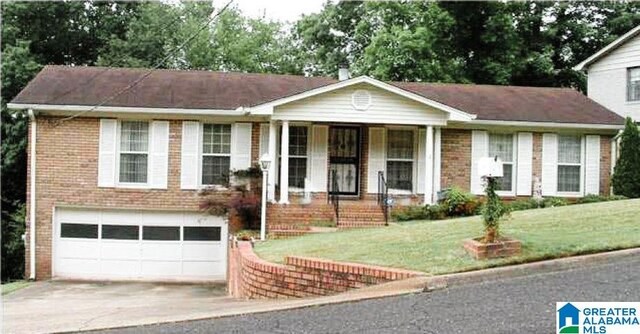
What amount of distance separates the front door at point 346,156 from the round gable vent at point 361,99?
170cm

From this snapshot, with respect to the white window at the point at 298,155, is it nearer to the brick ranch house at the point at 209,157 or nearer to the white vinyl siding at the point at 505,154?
the brick ranch house at the point at 209,157

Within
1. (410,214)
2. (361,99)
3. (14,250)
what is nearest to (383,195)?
(410,214)

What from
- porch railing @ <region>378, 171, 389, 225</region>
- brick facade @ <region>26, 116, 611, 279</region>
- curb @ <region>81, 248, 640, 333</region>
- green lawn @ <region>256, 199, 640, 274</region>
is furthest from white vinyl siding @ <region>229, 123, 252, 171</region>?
curb @ <region>81, 248, 640, 333</region>

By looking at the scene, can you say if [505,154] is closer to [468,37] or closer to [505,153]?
[505,153]

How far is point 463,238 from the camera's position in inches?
457

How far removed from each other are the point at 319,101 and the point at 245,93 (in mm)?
3340

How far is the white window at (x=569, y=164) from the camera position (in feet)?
68.9

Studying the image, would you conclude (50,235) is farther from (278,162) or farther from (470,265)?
(470,265)

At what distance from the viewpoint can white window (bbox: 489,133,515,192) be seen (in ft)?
68.1

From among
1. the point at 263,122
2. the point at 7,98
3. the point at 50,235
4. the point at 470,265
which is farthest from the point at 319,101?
Result: the point at 7,98

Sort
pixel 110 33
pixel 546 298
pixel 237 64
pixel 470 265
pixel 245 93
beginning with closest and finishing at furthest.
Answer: pixel 546 298 → pixel 470 265 → pixel 245 93 → pixel 110 33 → pixel 237 64

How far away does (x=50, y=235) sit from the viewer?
19281 millimetres

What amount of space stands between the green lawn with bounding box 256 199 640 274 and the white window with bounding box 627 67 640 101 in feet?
31.6

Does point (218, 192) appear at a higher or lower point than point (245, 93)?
lower
